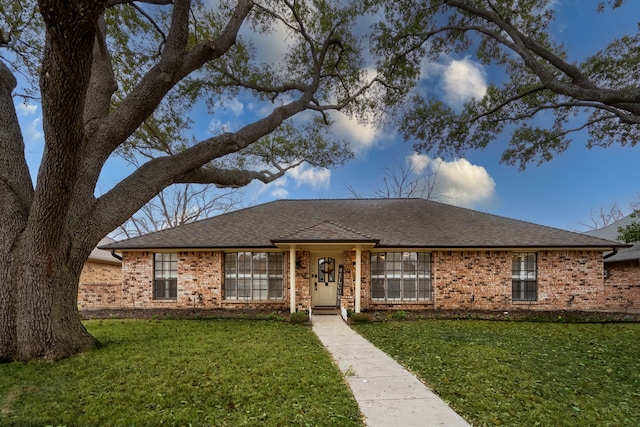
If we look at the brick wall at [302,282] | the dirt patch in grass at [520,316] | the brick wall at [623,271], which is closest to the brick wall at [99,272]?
the brick wall at [302,282]

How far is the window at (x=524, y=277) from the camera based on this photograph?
474 inches

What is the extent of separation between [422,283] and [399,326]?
3262 mm

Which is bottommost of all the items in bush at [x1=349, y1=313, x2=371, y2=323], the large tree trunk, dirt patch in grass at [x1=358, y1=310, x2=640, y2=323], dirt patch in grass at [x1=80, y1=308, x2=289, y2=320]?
dirt patch in grass at [x1=80, y1=308, x2=289, y2=320]

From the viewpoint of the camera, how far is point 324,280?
1234 centimetres

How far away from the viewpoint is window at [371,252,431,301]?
12.1 m

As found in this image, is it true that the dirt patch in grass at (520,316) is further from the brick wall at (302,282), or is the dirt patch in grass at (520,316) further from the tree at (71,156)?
the tree at (71,156)

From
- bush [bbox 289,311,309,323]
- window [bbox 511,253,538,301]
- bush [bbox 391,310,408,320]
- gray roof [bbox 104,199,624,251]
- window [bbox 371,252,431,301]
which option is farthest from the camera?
window [bbox 371,252,431,301]

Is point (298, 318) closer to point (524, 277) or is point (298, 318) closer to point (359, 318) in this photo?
point (359, 318)

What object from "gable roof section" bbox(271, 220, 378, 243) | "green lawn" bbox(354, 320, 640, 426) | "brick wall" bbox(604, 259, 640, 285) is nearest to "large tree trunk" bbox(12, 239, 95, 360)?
"gable roof section" bbox(271, 220, 378, 243)

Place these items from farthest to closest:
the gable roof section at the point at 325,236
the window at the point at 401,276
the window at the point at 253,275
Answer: the window at the point at 253,275 < the window at the point at 401,276 < the gable roof section at the point at 325,236

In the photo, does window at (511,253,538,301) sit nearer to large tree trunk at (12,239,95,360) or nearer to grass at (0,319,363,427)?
grass at (0,319,363,427)

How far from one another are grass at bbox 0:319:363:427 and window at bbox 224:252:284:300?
486 cm

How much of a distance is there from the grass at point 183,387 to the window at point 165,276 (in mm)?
4985

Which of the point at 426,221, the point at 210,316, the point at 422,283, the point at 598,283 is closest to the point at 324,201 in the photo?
the point at 426,221
